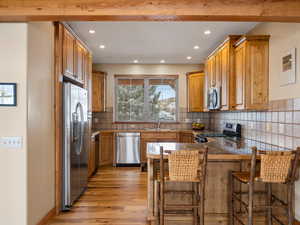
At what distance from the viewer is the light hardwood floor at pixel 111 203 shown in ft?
10.3

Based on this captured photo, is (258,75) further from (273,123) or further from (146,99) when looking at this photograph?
(146,99)

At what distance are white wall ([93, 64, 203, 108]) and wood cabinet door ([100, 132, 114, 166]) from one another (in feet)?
3.07

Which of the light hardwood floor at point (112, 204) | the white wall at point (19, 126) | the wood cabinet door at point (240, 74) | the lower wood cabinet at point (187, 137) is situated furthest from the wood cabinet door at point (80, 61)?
the lower wood cabinet at point (187, 137)

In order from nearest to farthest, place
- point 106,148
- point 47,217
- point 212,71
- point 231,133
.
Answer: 1. point 47,217
2. point 231,133
3. point 212,71
4. point 106,148

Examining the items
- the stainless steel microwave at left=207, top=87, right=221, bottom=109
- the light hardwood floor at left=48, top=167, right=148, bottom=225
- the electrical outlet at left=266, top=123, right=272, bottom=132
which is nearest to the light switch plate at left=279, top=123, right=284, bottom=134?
the electrical outlet at left=266, top=123, right=272, bottom=132

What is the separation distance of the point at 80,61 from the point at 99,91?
6.76 feet

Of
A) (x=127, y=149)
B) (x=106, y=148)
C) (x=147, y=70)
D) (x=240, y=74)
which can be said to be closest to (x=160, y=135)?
(x=127, y=149)

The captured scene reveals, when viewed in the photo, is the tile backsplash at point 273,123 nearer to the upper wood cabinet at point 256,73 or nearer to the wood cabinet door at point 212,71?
the upper wood cabinet at point 256,73

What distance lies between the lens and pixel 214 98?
4.76 metres

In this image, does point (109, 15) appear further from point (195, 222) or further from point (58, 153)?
point (195, 222)

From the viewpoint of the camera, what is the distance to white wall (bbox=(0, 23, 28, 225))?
2.62m

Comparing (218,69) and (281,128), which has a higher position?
(218,69)

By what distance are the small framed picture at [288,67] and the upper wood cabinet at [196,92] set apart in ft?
10.7

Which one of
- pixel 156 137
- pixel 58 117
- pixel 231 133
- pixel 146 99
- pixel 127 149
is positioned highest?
pixel 146 99
